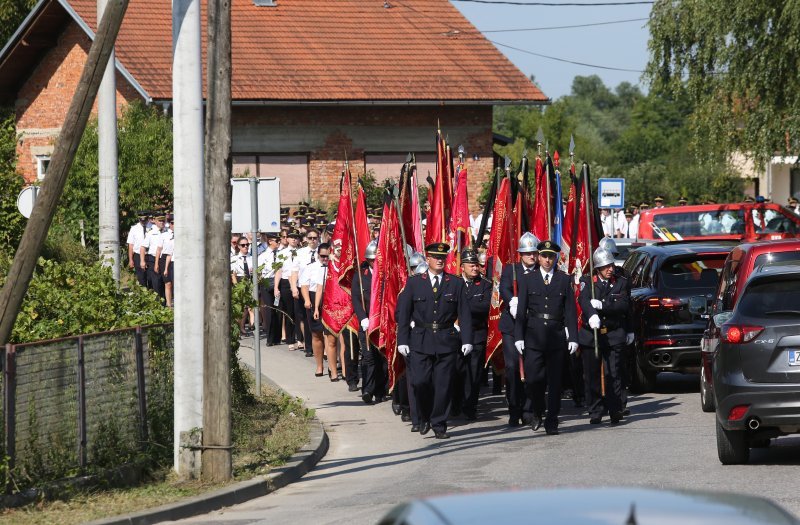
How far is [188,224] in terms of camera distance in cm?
1215

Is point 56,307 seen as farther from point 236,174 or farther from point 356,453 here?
point 236,174

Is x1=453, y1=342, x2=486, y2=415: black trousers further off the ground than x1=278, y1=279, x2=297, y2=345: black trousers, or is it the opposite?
x1=278, y1=279, x2=297, y2=345: black trousers

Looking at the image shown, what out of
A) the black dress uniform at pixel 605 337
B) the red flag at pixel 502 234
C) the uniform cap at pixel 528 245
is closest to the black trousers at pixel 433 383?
the uniform cap at pixel 528 245

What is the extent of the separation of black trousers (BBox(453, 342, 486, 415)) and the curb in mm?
2561

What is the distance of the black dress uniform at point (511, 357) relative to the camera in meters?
15.5

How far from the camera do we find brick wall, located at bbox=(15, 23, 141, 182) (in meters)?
38.9

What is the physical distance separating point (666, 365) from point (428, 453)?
451 cm

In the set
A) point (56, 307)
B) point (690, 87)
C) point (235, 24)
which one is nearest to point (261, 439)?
point (56, 307)

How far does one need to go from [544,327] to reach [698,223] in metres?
11.4

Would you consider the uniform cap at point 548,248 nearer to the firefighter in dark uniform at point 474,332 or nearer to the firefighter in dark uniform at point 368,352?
the firefighter in dark uniform at point 474,332

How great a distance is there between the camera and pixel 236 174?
3831cm

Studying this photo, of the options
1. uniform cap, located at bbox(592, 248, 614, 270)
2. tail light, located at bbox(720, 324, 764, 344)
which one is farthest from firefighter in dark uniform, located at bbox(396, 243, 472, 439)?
tail light, located at bbox(720, 324, 764, 344)

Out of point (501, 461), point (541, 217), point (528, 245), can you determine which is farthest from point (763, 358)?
point (541, 217)

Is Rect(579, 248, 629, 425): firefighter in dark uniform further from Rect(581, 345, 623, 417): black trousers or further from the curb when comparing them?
the curb
